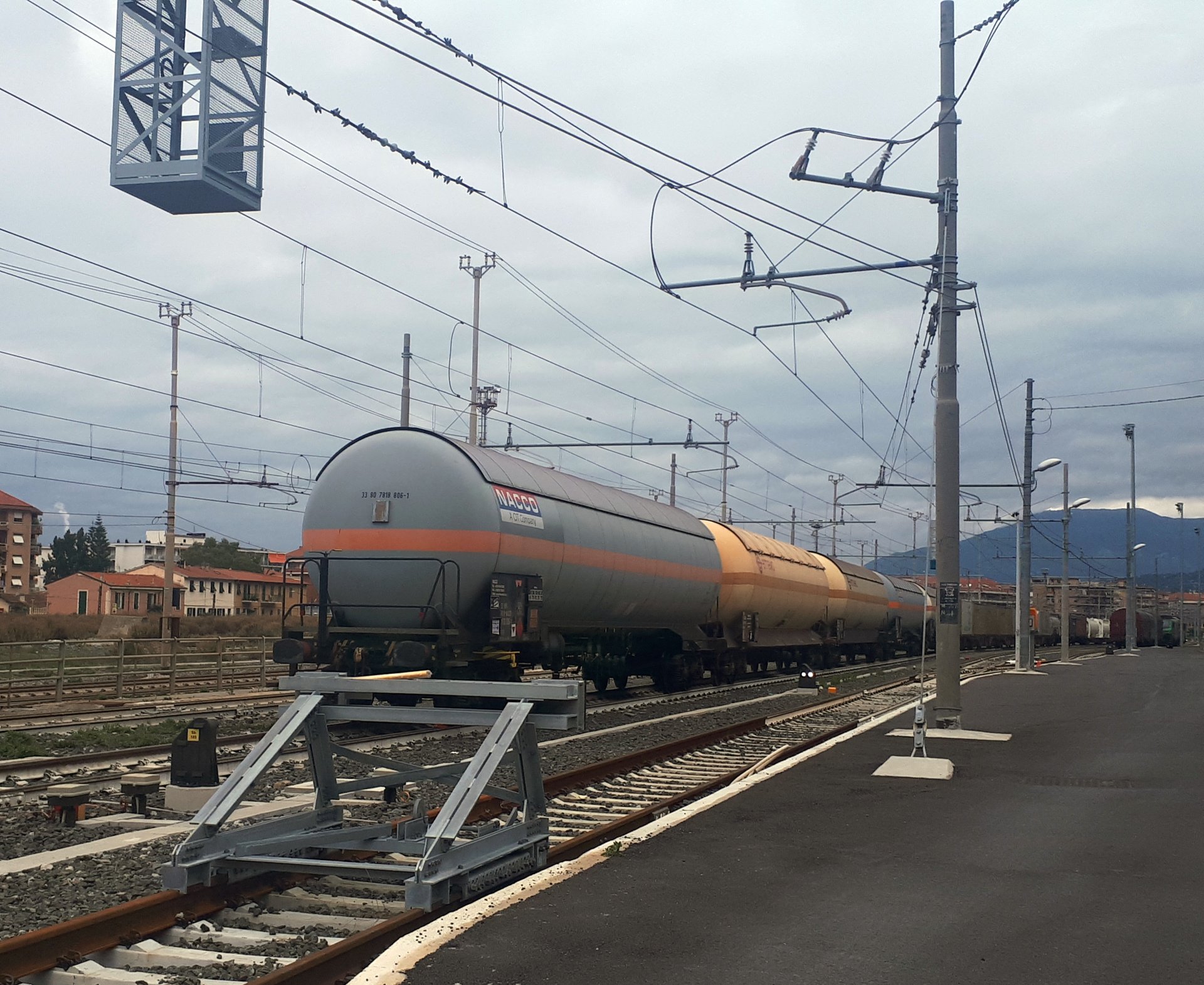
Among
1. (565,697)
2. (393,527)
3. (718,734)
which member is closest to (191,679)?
(393,527)

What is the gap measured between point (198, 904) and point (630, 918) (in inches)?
92.7

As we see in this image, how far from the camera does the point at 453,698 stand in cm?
1855

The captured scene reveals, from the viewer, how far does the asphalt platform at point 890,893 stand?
18.0ft

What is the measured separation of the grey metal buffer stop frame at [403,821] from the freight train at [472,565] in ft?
21.0

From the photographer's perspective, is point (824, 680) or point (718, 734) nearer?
point (718, 734)

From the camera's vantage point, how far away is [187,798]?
9.70 meters

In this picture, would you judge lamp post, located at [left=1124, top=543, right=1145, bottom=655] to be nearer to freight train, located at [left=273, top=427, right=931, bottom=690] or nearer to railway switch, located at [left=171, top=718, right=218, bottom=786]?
freight train, located at [left=273, top=427, right=931, bottom=690]

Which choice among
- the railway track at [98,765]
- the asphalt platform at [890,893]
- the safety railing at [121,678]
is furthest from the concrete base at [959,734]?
the safety railing at [121,678]

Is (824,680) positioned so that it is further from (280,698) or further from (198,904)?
(198,904)

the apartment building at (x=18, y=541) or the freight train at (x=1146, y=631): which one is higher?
the apartment building at (x=18, y=541)

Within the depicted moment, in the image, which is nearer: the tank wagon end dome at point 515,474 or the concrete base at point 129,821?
the concrete base at point 129,821

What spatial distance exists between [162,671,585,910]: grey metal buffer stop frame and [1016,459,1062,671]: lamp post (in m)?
29.6

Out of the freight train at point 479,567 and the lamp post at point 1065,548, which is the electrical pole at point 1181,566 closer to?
the lamp post at point 1065,548

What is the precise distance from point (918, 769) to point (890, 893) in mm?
5478
